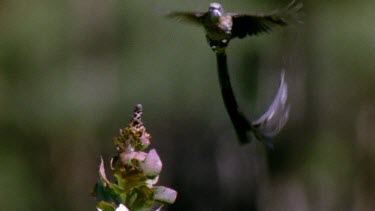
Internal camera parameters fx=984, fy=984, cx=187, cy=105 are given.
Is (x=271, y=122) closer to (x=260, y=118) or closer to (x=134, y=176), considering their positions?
(x=260, y=118)

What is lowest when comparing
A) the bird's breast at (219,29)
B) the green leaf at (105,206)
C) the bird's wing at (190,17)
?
the green leaf at (105,206)

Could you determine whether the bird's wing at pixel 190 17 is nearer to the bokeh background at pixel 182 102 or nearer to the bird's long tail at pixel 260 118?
the bird's long tail at pixel 260 118

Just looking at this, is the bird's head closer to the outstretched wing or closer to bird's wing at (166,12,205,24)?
bird's wing at (166,12,205,24)

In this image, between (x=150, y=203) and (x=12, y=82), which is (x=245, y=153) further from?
(x=150, y=203)

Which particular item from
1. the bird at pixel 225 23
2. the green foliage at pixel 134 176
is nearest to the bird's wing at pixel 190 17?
the bird at pixel 225 23

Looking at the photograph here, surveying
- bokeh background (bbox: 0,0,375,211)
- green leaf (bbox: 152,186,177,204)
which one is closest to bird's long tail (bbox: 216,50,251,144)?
green leaf (bbox: 152,186,177,204)

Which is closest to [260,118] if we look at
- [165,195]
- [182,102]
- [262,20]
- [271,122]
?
[271,122]

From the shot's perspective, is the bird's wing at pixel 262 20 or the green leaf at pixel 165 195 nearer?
the green leaf at pixel 165 195
